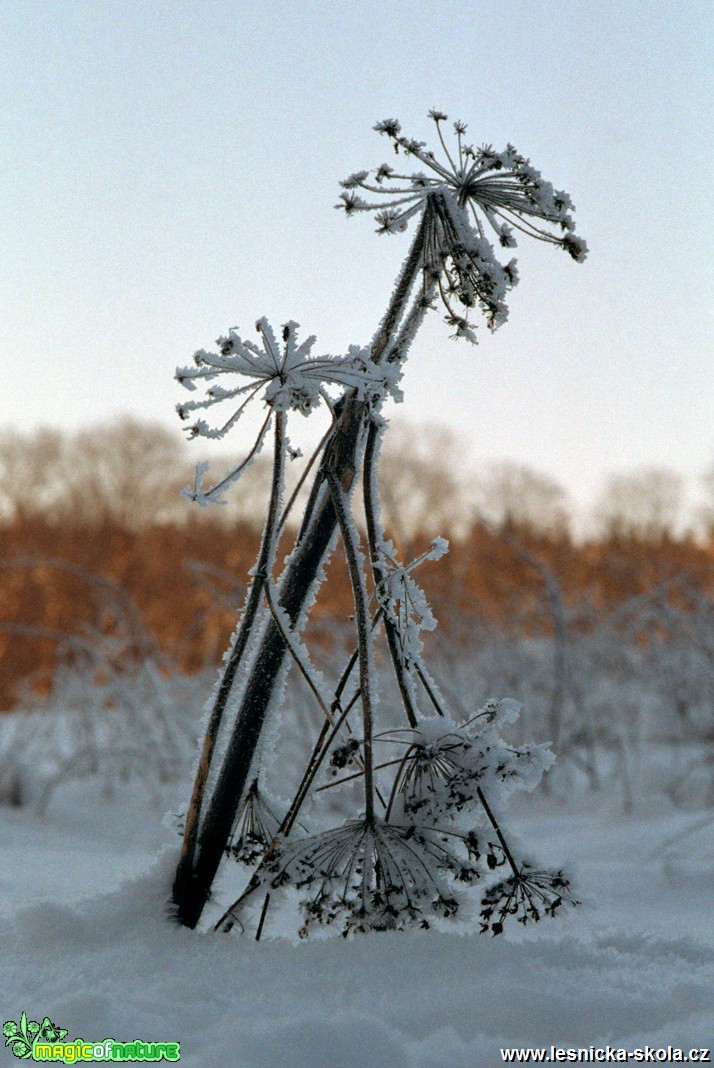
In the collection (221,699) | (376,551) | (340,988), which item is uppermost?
(376,551)

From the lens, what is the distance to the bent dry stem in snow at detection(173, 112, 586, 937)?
95cm

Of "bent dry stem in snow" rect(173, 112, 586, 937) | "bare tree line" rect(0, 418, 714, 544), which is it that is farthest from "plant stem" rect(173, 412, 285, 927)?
"bare tree line" rect(0, 418, 714, 544)

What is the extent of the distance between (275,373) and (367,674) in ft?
1.15

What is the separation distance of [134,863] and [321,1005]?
67.2 inches

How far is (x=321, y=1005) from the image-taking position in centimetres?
84

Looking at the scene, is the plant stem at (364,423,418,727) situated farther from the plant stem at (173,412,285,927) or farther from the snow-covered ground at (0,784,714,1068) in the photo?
the snow-covered ground at (0,784,714,1068)

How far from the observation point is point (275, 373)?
97 cm

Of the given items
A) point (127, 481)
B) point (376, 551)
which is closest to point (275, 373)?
point (376, 551)

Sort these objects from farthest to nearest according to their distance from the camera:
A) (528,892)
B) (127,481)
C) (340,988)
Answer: (127,481) < (528,892) < (340,988)

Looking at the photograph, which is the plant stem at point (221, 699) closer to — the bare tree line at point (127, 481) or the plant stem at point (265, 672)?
the plant stem at point (265, 672)

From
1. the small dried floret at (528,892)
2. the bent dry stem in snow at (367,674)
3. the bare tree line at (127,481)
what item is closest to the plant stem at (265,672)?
the bent dry stem in snow at (367,674)

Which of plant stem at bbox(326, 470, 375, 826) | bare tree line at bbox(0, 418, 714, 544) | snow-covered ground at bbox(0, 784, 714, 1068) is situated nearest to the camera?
snow-covered ground at bbox(0, 784, 714, 1068)

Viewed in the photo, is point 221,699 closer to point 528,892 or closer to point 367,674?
point 367,674

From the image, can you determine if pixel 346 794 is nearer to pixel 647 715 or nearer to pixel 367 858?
pixel 647 715
